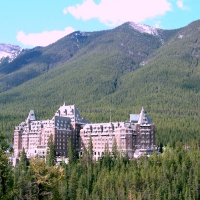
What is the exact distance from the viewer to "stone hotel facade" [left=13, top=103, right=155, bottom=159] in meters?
132

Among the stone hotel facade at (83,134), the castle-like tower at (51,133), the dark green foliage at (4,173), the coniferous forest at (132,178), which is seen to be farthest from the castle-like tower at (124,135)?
the dark green foliage at (4,173)

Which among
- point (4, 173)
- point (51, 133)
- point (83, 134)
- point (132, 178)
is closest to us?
point (4, 173)

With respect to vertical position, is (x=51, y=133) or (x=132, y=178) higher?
(x=51, y=133)

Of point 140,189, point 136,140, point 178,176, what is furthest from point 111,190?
point 136,140

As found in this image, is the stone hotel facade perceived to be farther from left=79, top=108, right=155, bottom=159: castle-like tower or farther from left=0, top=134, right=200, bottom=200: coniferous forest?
left=0, top=134, right=200, bottom=200: coniferous forest

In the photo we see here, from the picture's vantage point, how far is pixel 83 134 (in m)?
140

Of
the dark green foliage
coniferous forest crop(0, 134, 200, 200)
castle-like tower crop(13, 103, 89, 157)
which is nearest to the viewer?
the dark green foliage

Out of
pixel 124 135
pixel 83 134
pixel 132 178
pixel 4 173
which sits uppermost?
pixel 83 134

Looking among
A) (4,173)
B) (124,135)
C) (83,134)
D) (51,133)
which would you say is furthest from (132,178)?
(4,173)

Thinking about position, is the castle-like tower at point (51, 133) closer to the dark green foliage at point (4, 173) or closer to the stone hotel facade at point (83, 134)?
the stone hotel facade at point (83, 134)

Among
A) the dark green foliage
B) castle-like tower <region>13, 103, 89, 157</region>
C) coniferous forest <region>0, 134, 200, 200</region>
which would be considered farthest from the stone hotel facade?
the dark green foliage

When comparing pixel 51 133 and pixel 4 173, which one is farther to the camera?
pixel 51 133

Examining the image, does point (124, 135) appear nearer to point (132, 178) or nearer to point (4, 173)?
point (132, 178)

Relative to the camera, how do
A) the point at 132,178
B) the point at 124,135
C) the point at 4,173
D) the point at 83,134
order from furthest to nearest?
the point at 83,134
the point at 124,135
the point at 132,178
the point at 4,173
